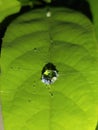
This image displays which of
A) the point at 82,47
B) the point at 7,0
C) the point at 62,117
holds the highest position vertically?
the point at 7,0

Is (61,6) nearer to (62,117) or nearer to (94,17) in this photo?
(94,17)

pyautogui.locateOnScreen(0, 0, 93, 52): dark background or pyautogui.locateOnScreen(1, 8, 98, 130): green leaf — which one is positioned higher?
pyautogui.locateOnScreen(0, 0, 93, 52): dark background

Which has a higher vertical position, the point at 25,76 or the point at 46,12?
the point at 46,12

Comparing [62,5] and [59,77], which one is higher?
[62,5]

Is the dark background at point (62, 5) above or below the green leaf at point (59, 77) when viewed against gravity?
above

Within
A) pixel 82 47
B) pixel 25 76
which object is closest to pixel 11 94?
pixel 25 76

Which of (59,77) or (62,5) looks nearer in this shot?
(59,77)

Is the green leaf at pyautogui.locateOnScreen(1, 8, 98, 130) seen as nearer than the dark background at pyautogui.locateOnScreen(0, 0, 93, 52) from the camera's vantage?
Yes

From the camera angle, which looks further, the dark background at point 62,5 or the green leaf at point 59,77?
the dark background at point 62,5
